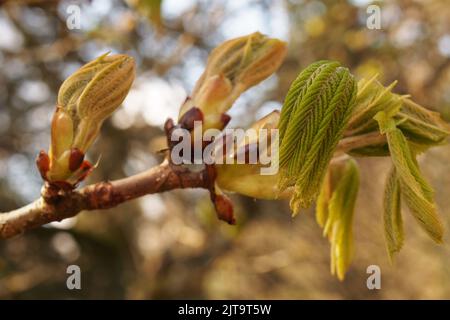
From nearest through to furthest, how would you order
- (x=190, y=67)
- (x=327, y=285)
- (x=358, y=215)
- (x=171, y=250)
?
(x=171, y=250), (x=190, y=67), (x=358, y=215), (x=327, y=285)

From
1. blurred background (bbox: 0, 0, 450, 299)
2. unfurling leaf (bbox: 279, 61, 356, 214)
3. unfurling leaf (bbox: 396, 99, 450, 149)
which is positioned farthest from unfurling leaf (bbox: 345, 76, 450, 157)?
blurred background (bbox: 0, 0, 450, 299)

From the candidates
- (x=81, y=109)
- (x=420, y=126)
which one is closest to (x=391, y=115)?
(x=420, y=126)

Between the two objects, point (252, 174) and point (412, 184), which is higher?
point (252, 174)

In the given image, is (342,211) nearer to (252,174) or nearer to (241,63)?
(252,174)

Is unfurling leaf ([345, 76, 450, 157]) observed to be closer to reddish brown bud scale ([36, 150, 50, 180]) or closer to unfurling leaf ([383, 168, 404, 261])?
unfurling leaf ([383, 168, 404, 261])

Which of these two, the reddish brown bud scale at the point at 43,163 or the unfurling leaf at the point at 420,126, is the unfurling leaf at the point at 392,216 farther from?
the reddish brown bud scale at the point at 43,163

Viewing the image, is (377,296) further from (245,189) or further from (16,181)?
Result: (245,189)

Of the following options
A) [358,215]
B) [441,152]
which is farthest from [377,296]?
[441,152]
